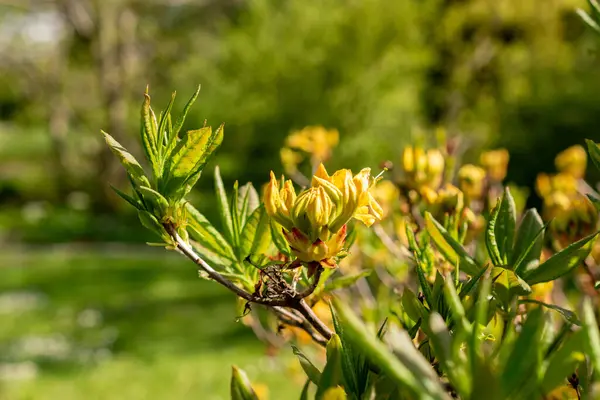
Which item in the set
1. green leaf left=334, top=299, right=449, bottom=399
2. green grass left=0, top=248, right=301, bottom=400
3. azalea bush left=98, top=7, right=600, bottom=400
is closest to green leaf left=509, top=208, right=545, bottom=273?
azalea bush left=98, top=7, right=600, bottom=400

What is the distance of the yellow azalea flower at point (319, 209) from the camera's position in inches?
19.6

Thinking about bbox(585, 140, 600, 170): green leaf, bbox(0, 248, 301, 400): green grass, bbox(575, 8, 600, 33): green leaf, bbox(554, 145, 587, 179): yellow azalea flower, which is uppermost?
bbox(575, 8, 600, 33): green leaf

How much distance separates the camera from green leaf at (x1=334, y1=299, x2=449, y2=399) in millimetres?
325

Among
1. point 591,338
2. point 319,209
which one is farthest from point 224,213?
point 591,338

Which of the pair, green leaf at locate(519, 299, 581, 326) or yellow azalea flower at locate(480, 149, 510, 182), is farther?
yellow azalea flower at locate(480, 149, 510, 182)

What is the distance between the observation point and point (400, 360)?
1.11 feet

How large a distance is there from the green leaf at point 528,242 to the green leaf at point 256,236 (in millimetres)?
199

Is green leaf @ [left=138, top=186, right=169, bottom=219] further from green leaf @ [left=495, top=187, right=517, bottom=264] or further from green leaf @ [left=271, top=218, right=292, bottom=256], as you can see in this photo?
green leaf @ [left=495, top=187, right=517, bottom=264]

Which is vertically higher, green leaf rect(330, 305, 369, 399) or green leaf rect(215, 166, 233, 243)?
green leaf rect(215, 166, 233, 243)

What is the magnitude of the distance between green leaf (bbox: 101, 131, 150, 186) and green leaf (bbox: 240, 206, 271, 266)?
0.36 ft

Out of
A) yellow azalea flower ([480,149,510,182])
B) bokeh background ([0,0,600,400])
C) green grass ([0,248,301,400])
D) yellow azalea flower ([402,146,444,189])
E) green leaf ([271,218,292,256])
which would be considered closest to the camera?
green leaf ([271,218,292,256])

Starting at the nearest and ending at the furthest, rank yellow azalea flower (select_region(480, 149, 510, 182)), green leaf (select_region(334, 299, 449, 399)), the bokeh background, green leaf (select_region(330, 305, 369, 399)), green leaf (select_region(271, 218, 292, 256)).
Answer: green leaf (select_region(334, 299, 449, 399))
green leaf (select_region(330, 305, 369, 399))
green leaf (select_region(271, 218, 292, 256))
yellow azalea flower (select_region(480, 149, 510, 182))
the bokeh background

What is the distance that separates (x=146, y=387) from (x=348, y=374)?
5.55 metres

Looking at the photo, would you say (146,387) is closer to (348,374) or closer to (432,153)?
(432,153)
